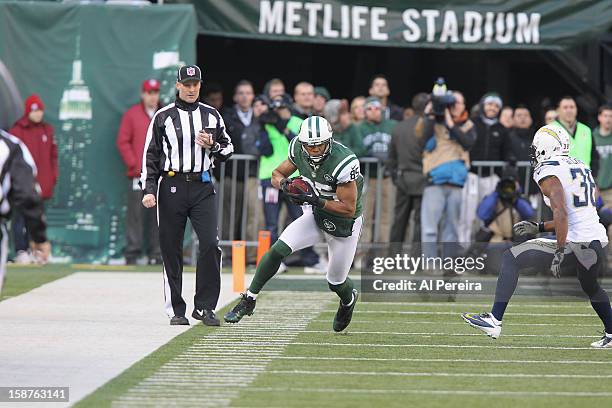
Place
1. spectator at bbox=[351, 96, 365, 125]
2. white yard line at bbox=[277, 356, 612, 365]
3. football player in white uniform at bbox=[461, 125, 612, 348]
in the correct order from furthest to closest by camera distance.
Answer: spectator at bbox=[351, 96, 365, 125] < football player in white uniform at bbox=[461, 125, 612, 348] < white yard line at bbox=[277, 356, 612, 365]

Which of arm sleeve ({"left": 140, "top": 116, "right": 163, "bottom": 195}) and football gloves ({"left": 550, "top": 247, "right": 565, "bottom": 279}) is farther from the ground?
arm sleeve ({"left": 140, "top": 116, "right": 163, "bottom": 195})

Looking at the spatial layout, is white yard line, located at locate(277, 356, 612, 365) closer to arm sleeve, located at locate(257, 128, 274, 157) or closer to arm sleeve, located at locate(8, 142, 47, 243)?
arm sleeve, located at locate(8, 142, 47, 243)

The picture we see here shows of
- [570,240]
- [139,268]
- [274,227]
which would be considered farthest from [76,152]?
[570,240]

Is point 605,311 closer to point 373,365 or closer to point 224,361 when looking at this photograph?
point 373,365

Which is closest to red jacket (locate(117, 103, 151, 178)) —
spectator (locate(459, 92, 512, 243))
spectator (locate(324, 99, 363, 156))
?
spectator (locate(324, 99, 363, 156))

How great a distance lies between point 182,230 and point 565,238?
3197 millimetres

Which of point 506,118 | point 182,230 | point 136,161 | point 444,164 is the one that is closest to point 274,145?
point 136,161

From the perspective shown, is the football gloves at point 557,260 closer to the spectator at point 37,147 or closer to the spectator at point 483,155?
the spectator at point 483,155

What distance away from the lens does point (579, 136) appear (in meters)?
15.5

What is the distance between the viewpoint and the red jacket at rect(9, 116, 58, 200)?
53.4 feet

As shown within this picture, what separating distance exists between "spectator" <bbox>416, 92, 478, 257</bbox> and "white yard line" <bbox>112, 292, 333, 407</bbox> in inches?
111

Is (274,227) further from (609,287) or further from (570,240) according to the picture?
(570,240)

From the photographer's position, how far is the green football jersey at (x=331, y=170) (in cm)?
1046

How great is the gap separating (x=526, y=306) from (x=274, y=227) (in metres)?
3.55
